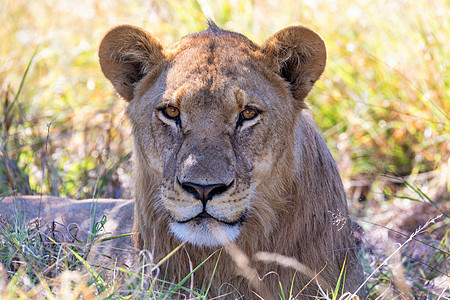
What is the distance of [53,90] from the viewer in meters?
7.48

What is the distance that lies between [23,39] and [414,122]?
5.23m

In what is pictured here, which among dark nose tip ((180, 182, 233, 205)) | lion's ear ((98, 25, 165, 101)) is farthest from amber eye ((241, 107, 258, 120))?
lion's ear ((98, 25, 165, 101))

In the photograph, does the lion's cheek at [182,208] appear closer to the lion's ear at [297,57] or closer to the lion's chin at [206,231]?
the lion's chin at [206,231]

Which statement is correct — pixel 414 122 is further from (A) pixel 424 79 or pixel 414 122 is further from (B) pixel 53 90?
(B) pixel 53 90

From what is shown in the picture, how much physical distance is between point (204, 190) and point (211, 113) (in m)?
0.49

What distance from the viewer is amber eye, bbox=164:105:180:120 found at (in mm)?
3311

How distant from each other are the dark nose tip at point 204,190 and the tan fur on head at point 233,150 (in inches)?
0.6

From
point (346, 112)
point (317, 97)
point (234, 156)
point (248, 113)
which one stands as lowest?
point (346, 112)

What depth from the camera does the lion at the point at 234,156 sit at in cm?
309

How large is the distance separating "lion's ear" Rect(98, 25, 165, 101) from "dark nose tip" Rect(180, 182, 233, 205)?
38.1 inches

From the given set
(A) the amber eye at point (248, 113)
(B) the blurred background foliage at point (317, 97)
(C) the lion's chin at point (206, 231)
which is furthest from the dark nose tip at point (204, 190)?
(B) the blurred background foliage at point (317, 97)

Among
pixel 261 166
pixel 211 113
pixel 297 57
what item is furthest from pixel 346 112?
pixel 211 113

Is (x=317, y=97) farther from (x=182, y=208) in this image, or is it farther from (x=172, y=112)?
(x=182, y=208)

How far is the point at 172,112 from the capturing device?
3.32 meters
